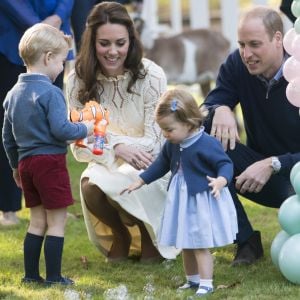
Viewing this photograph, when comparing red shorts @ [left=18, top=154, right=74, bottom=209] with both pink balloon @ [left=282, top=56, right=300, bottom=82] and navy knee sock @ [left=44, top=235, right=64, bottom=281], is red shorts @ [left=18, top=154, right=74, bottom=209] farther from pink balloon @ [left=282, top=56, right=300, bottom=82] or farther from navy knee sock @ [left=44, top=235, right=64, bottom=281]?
pink balloon @ [left=282, top=56, right=300, bottom=82]


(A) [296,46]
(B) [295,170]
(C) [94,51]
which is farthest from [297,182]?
(C) [94,51]

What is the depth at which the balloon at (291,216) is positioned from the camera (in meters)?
3.94

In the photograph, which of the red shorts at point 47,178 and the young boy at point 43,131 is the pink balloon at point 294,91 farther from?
the red shorts at point 47,178

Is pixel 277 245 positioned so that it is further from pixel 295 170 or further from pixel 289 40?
pixel 289 40

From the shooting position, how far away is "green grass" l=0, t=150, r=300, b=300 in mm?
3881

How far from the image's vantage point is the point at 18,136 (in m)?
3.93

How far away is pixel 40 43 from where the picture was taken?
3900mm

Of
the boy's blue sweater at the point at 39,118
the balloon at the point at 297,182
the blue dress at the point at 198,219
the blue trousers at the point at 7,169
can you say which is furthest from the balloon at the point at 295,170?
the blue trousers at the point at 7,169

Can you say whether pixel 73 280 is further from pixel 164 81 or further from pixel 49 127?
pixel 164 81

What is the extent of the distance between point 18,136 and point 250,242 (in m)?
1.35

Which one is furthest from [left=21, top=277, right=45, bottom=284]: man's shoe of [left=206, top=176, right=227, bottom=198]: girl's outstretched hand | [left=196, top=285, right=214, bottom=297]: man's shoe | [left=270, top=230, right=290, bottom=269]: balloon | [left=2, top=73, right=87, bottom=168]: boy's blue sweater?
[left=270, top=230, right=290, bottom=269]: balloon

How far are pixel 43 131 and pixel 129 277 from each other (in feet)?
2.91

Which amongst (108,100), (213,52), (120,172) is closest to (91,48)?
(108,100)

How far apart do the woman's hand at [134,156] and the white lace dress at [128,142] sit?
37 mm
